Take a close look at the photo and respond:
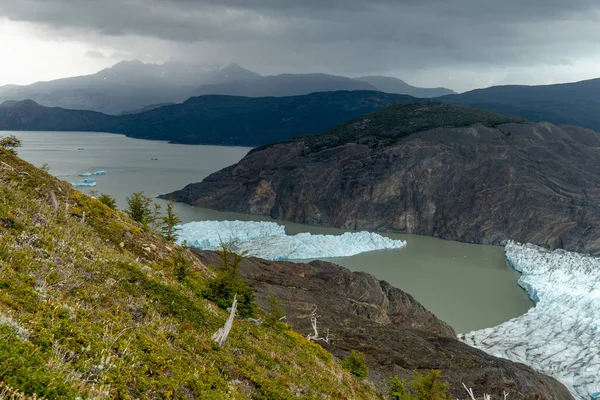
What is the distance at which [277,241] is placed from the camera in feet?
187

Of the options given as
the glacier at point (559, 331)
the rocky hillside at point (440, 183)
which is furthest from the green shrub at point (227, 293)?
the rocky hillside at point (440, 183)

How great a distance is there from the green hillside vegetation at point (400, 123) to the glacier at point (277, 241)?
33.9 metres

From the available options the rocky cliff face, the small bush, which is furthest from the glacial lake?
the small bush

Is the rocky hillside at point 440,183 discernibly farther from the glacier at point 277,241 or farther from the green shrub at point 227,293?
the green shrub at point 227,293

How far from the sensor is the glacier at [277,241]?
54031 mm

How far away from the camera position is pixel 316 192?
268 feet


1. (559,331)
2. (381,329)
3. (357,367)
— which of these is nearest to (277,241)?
(559,331)

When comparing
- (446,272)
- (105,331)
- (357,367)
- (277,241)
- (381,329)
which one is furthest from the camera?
(277,241)

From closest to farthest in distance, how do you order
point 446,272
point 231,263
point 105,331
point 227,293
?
1. point 105,331
2. point 227,293
3. point 231,263
4. point 446,272

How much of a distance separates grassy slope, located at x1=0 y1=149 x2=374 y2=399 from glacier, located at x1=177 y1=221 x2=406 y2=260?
39.8 meters

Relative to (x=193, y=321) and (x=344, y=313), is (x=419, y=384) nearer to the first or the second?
(x=193, y=321)

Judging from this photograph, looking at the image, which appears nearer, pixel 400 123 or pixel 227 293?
pixel 227 293

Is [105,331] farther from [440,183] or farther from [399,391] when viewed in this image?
[440,183]

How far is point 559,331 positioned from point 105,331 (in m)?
37.0
